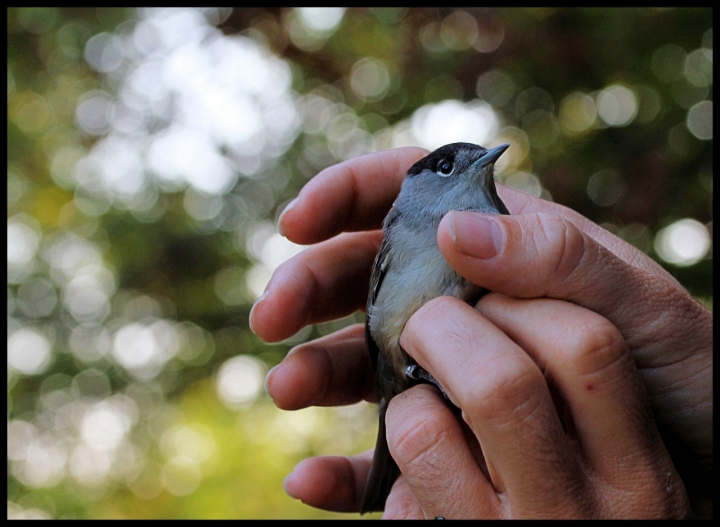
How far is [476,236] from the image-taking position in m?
1.66

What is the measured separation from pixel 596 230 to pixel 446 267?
85 centimetres

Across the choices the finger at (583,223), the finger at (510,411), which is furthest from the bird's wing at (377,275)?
the finger at (510,411)

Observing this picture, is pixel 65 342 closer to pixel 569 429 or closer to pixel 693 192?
pixel 569 429

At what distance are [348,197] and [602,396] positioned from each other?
164 cm

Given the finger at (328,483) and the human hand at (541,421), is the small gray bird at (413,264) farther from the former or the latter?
Result: the human hand at (541,421)

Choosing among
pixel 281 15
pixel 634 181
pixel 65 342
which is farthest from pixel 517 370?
pixel 65 342

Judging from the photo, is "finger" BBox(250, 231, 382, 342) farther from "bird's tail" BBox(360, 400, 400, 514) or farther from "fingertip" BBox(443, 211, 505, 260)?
"fingertip" BBox(443, 211, 505, 260)

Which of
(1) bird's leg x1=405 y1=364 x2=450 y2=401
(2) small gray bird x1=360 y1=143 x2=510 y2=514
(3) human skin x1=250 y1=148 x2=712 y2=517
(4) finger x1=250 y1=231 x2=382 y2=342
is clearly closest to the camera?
(3) human skin x1=250 y1=148 x2=712 y2=517

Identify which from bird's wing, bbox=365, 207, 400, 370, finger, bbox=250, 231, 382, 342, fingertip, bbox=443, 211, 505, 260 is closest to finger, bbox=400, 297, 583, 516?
fingertip, bbox=443, 211, 505, 260

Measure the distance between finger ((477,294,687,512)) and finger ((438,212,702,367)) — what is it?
3.6 inches

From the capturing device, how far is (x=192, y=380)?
6.38 m

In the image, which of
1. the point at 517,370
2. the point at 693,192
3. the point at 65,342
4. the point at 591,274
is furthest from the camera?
the point at 65,342

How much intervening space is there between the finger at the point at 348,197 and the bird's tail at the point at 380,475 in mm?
919

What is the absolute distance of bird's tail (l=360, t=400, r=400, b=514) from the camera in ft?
8.59
